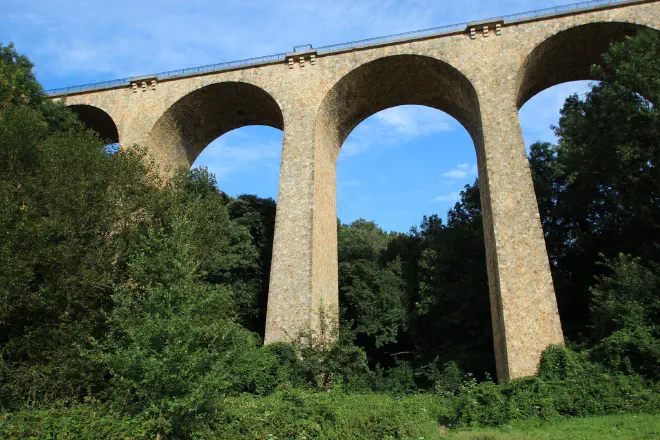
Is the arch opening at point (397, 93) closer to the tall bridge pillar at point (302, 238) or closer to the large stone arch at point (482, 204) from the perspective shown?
the large stone arch at point (482, 204)

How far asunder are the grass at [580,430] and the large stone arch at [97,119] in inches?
742

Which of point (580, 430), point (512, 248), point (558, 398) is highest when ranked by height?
point (512, 248)

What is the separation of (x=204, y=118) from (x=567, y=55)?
1538 cm

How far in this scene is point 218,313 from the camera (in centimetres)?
1064

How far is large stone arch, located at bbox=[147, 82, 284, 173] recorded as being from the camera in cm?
1983

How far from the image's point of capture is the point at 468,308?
66.7 ft

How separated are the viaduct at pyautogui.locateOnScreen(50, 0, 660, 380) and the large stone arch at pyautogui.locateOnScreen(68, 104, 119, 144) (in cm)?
7

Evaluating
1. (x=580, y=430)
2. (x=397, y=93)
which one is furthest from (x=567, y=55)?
(x=580, y=430)

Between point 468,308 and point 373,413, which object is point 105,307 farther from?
point 468,308

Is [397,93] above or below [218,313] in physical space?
above

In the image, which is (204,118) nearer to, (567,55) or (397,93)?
(397,93)

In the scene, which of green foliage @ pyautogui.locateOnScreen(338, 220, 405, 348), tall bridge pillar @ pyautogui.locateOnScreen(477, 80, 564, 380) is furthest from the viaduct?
green foliage @ pyautogui.locateOnScreen(338, 220, 405, 348)

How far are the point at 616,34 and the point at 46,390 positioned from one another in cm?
2112

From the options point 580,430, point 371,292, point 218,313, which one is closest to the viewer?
point 580,430
